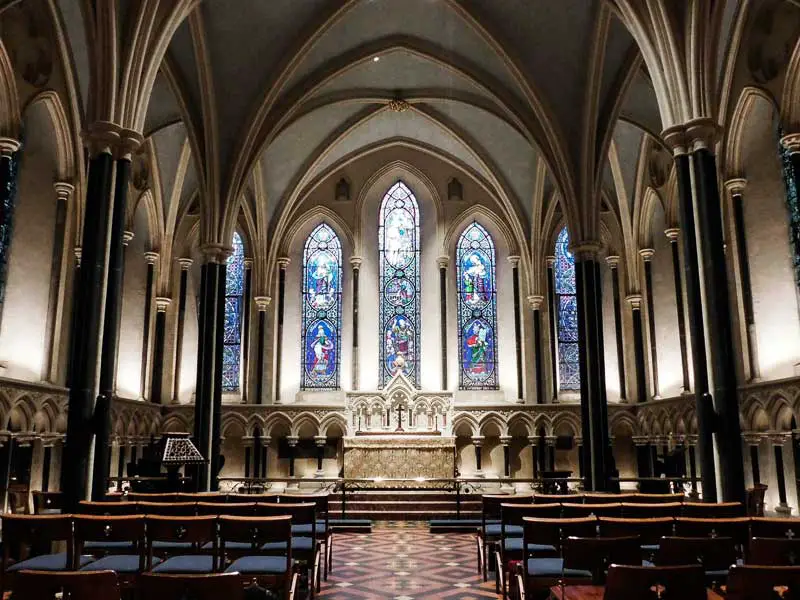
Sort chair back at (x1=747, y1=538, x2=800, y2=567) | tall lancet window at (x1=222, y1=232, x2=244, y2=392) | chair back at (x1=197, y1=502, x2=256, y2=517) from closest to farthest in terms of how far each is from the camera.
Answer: chair back at (x1=747, y1=538, x2=800, y2=567)
chair back at (x1=197, y1=502, x2=256, y2=517)
tall lancet window at (x1=222, y1=232, x2=244, y2=392)

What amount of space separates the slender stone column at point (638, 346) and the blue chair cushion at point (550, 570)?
16874 millimetres

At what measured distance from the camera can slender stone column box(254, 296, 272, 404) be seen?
23141mm

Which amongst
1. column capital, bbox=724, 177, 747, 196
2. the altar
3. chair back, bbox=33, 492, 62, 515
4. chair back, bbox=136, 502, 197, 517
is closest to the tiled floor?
chair back, bbox=136, 502, 197, 517

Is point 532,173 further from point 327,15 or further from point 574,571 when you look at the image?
point 574,571

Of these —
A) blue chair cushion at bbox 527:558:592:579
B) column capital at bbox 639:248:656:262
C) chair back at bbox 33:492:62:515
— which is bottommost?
blue chair cushion at bbox 527:558:592:579

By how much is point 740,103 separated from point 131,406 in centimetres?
1690

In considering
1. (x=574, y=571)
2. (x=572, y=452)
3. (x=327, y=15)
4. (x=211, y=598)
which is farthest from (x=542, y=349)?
(x=211, y=598)

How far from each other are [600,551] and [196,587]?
2880 mm

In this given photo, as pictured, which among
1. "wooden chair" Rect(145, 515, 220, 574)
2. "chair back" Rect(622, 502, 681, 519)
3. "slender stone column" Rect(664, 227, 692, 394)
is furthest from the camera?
"slender stone column" Rect(664, 227, 692, 394)

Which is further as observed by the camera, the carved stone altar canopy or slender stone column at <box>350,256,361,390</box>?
slender stone column at <box>350,256,361,390</box>

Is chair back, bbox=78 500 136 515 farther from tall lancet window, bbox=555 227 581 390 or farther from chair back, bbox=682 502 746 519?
tall lancet window, bbox=555 227 581 390

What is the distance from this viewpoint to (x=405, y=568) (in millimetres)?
9617

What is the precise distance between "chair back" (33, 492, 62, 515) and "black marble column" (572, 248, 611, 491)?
9993 millimetres

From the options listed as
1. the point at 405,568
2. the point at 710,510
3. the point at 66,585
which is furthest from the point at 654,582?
the point at 405,568
